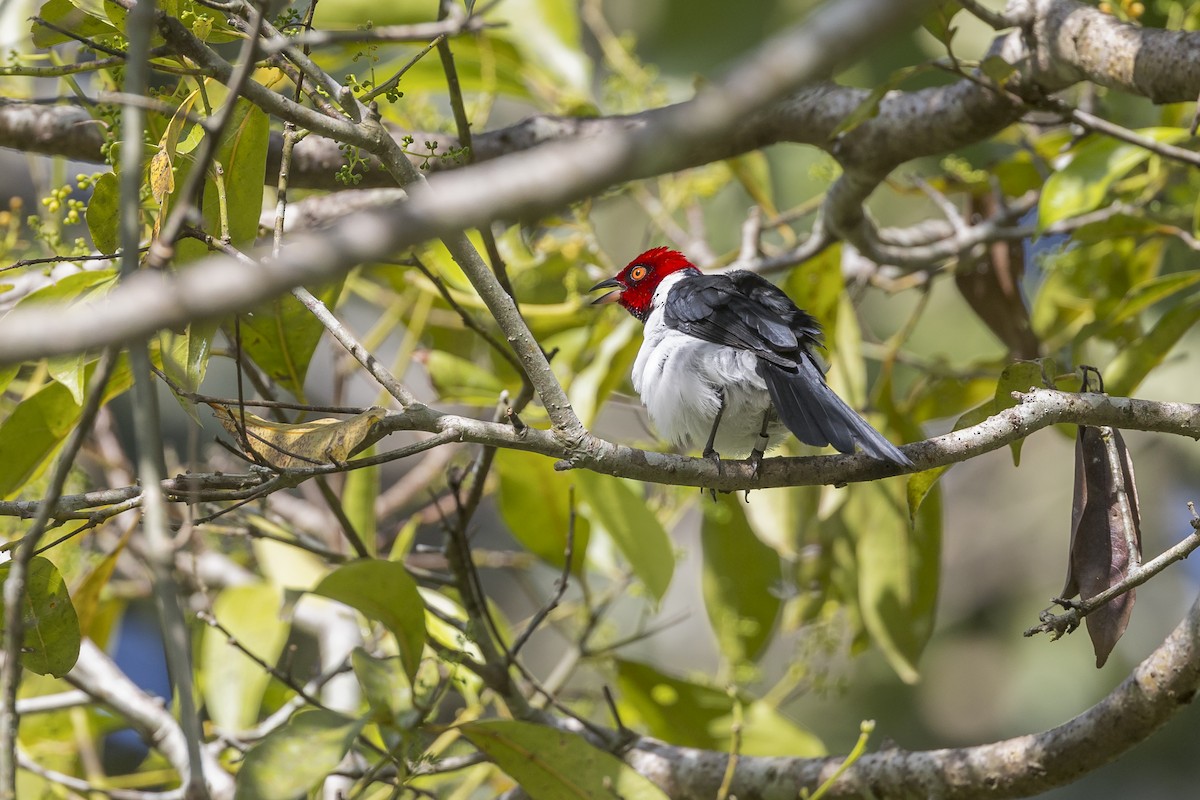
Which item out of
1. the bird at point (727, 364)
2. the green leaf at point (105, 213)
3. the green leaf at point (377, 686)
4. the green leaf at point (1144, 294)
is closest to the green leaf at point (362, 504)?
the green leaf at point (377, 686)

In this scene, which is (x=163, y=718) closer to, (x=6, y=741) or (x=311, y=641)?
(x=6, y=741)

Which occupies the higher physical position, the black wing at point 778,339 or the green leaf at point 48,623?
the black wing at point 778,339

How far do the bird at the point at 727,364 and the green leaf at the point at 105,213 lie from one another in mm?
1617

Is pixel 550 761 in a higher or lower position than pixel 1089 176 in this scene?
lower

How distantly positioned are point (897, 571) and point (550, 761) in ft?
5.19

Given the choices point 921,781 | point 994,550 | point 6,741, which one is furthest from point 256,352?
point 994,550

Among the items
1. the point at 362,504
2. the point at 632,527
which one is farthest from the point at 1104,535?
the point at 362,504

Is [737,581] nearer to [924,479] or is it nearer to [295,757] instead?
[924,479]

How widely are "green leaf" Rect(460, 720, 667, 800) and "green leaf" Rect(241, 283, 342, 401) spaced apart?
1.09 metres

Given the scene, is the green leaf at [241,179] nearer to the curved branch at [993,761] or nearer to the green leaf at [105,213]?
the green leaf at [105,213]

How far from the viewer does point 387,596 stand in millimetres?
2783

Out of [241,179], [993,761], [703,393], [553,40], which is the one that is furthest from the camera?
[553,40]

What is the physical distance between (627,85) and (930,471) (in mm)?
2449

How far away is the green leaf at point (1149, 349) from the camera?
3.34 meters
